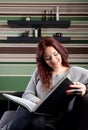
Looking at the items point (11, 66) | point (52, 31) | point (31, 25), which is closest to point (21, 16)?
point (31, 25)

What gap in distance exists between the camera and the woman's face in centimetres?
224

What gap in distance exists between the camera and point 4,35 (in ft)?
12.4

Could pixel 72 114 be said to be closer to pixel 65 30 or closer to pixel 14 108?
pixel 14 108

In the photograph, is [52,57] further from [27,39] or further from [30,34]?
[30,34]

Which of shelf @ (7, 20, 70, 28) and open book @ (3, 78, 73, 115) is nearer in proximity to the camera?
open book @ (3, 78, 73, 115)

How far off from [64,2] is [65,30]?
38cm

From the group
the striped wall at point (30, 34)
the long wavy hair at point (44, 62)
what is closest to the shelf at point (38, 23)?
the striped wall at point (30, 34)

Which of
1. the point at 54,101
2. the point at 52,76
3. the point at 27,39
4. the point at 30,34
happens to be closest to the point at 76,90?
the point at 54,101

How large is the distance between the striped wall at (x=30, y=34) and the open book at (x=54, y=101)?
1.90m

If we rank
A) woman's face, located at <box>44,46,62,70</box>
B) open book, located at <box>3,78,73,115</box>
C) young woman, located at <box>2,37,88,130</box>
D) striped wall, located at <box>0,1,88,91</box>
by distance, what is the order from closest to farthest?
open book, located at <box>3,78,73,115</box>
young woman, located at <box>2,37,88,130</box>
woman's face, located at <box>44,46,62,70</box>
striped wall, located at <box>0,1,88,91</box>

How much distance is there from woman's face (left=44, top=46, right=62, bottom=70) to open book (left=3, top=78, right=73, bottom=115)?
0.43 m

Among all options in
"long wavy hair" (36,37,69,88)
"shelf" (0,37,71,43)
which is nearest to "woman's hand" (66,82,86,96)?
"long wavy hair" (36,37,69,88)

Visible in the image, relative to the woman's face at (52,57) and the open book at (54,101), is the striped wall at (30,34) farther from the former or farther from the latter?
the open book at (54,101)

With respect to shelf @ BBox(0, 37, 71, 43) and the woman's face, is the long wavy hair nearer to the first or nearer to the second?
the woman's face
